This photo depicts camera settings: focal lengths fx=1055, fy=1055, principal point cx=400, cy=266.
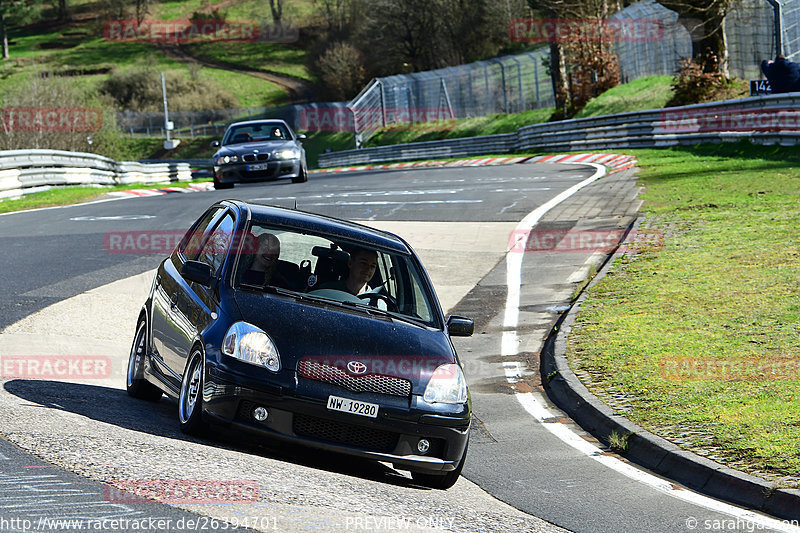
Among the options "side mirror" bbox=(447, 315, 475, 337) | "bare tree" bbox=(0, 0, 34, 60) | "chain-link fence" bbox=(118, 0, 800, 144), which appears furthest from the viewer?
"bare tree" bbox=(0, 0, 34, 60)

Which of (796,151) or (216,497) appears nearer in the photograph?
(216,497)

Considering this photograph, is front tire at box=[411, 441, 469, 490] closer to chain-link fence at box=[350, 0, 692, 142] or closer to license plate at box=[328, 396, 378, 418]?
license plate at box=[328, 396, 378, 418]

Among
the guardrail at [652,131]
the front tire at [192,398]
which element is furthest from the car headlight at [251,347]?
the guardrail at [652,131]

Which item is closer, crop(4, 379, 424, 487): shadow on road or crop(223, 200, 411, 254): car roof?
crop(4, 379, 424, 487): shadow on road

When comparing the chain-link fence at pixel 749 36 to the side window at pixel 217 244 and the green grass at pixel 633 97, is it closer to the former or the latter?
the green grass at pixel 633 97

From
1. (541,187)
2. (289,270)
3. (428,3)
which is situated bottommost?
(541,187)

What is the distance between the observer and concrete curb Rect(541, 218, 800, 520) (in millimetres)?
6438

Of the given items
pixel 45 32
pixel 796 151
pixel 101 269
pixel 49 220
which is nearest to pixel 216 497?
pixel 101 269

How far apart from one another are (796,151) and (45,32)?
12650 centimetres

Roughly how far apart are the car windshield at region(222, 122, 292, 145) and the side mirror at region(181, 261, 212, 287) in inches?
772

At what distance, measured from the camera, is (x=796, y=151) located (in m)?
24.7

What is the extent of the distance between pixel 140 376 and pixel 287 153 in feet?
59.9

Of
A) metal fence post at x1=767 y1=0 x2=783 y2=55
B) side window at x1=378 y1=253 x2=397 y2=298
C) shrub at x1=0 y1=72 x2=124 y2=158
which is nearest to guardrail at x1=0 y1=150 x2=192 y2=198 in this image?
shrub at x1=0 y1=72 x2=124 y2=158

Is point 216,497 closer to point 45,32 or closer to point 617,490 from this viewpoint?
point 617,490
